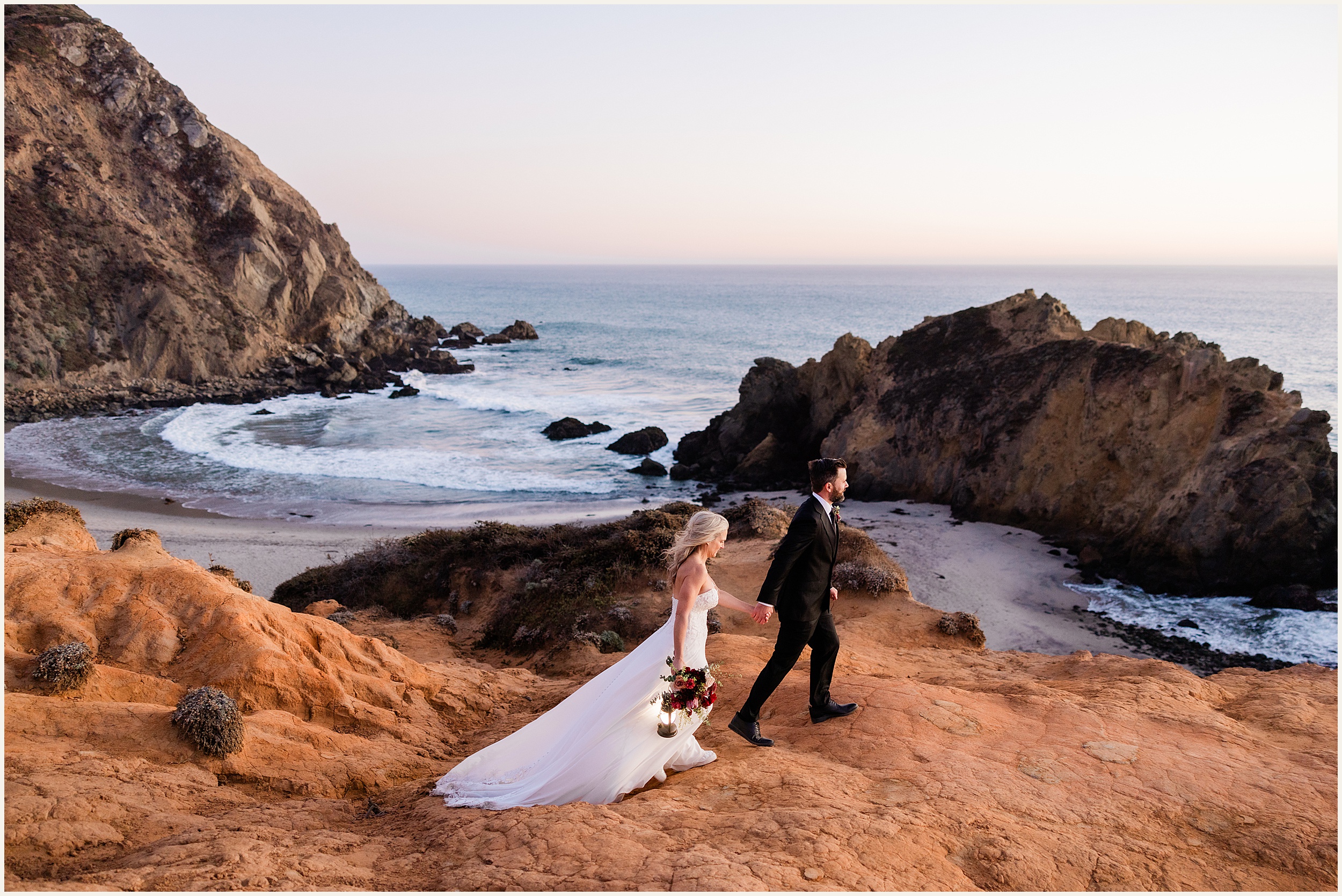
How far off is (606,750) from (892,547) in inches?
705

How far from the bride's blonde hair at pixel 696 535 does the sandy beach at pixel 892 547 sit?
41.7 ft

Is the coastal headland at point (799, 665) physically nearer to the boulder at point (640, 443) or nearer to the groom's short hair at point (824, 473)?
the groom's short hair at point (824, 473)

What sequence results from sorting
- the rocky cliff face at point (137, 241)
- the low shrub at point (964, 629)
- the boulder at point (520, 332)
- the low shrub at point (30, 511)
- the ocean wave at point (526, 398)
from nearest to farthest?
the low shrub at point (30, 511) → the low shrub at point (964, 629) → the rocky cliff face at point (137, 241) → the ocean wave at point (526, 398) → the boulder at point (520, 332)

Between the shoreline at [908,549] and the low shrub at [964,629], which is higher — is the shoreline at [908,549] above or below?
below

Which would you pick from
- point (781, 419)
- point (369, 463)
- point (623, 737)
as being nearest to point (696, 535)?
point (623, 737)

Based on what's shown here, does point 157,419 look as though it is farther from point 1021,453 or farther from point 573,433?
point 1021,453

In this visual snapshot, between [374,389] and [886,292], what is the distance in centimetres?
13574

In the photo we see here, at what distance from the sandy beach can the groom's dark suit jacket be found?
1168 cm

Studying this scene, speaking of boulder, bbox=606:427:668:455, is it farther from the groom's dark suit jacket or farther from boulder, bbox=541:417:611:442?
the groom's dark suit jacket

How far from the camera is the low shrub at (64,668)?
6340 millimetres

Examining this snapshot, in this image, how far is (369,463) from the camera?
32.6 meters

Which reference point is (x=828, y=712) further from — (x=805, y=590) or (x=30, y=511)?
(x=30, y=511)

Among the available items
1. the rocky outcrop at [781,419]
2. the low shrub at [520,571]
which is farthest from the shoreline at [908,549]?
the low shrub at [520,571]

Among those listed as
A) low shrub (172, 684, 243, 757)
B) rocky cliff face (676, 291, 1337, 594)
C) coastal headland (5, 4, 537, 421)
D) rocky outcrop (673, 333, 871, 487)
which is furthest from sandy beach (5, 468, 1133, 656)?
coastal headland (5, 4, 537, 421)
